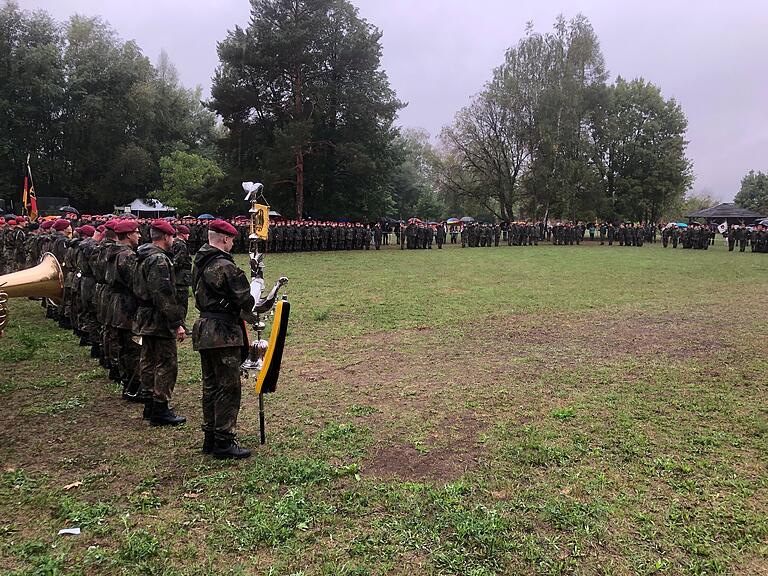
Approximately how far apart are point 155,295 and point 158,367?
755mm

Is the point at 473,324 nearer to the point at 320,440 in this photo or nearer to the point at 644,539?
the point at 320,440

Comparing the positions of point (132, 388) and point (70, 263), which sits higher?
point (70, 263)

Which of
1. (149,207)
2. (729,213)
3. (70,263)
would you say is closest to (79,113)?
(149,207)

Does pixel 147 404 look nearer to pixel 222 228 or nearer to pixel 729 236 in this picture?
pixel 222 228

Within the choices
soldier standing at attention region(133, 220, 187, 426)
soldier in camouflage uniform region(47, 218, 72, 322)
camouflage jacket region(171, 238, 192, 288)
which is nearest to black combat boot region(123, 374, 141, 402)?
soldier standing at attention region(133, 220, 187, 426)

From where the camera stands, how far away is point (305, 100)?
32.3m

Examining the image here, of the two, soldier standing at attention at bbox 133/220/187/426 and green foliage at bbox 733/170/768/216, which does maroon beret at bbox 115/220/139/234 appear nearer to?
soldier standing at attention at bbox 133/220/187/426

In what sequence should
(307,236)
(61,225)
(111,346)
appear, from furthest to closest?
1. (307,236)
2. (61,225)
3. (111,346)

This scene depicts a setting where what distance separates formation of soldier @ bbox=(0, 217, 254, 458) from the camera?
445 centimetres

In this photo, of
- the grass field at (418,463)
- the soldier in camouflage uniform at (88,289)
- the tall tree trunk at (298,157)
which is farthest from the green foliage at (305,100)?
the grass field at (418,463)

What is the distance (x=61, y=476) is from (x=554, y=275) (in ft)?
52.9

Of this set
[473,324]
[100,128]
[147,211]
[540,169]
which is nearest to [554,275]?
[473,324]

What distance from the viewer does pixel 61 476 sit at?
13.9 feet

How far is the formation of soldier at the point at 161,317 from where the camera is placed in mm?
4453
